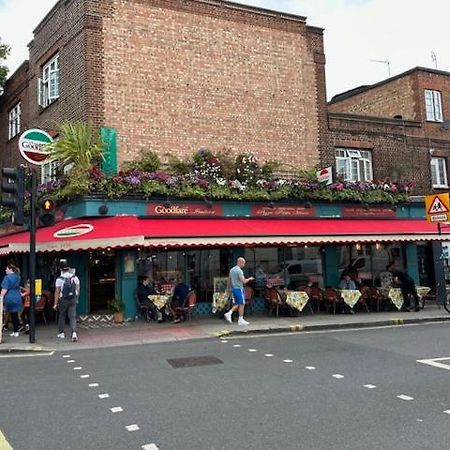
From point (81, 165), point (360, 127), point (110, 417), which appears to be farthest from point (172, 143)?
point (110, 417)

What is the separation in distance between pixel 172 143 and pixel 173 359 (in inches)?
339

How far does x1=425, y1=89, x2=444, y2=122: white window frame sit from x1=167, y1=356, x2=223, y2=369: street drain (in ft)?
53.8

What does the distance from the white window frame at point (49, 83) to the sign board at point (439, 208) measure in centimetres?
1248

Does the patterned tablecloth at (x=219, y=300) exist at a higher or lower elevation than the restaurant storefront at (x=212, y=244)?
lower

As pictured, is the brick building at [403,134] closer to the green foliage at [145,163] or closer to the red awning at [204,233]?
the red awning at [204,233]

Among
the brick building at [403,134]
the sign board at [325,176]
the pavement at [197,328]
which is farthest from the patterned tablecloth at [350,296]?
the brick building at [403,134]

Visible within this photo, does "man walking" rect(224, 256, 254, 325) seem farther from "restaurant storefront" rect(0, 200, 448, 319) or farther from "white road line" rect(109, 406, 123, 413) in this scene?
"white road line" rect(109, 406, 123, 413)

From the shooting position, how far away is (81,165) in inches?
556

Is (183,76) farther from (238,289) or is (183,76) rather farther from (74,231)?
(238,289)

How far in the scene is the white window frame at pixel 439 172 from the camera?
68.8 ft

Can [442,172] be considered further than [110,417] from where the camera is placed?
Yes

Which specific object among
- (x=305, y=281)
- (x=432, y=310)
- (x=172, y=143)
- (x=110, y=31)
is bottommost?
(x=432, y=310)

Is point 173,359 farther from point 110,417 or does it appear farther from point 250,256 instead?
point 250,256

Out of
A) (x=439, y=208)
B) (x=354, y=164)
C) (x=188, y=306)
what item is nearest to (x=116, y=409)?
(x=188, y=306)
